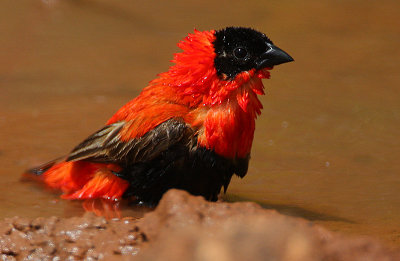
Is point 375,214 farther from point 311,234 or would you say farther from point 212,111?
point 311,234

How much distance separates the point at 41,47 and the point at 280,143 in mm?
3272

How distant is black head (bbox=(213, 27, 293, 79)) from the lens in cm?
427

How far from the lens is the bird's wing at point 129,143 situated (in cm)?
420

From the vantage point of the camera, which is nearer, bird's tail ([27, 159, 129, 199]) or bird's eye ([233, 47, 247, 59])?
bird's eye ([233, 47, 247, 59])

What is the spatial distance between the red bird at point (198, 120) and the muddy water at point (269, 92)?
0.38m

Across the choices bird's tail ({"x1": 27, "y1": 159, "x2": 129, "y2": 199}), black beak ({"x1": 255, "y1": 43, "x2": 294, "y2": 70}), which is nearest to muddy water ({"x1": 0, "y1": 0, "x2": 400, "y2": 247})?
bird's tail ({"x1": 27, "y1": 159, "x2": 129, "y2": 199})

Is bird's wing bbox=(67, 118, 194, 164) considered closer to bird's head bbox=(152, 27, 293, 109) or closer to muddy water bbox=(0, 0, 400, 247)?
bird's head bbox=(152, 27, 293, 109)

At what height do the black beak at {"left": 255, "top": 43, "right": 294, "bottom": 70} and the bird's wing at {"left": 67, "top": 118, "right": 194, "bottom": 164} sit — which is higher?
the black beak at {"left": 255, "top": 43, "right": 294, "bottom": 70}

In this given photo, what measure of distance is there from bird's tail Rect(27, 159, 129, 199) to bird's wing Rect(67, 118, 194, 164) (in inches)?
3.9

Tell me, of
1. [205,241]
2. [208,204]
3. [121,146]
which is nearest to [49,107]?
[121,146]

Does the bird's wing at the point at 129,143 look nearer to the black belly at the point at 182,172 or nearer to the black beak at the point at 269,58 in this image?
the black belly at the point at 182,172

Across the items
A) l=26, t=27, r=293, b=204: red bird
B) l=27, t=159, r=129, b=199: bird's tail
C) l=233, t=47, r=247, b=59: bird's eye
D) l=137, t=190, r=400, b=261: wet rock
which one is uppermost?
l=233, t=47, r=247, b=59: bird's eye

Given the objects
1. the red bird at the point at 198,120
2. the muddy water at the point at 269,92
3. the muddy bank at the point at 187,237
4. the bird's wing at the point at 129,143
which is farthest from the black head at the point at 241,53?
the muddy bank at the point at 187,237

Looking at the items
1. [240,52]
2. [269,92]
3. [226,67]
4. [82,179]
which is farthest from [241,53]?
[269,92]
